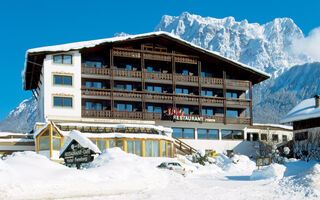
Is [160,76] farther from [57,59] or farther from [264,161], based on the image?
[264,161]

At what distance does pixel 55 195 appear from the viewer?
15.6 m

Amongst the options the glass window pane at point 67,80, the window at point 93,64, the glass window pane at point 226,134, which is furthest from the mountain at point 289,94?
the glass window pane at point 67,80

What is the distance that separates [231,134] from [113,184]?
1463 inches

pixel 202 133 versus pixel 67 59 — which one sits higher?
pixel 67 59

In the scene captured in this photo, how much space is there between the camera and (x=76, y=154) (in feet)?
66.6

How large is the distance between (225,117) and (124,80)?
1267 cm

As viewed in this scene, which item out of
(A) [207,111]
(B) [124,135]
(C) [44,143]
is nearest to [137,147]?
(B) [124,135]

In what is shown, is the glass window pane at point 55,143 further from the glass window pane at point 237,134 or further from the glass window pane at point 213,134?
the glass window pane at point 237,134

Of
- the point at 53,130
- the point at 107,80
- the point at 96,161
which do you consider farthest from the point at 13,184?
the point at 107,80

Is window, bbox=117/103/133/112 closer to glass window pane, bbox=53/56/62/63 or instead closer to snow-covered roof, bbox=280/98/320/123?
glass window pane, bbox=53/56/62/63

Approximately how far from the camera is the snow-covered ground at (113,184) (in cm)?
1520

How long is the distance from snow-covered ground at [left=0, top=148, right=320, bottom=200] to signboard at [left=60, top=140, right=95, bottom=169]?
0.62m

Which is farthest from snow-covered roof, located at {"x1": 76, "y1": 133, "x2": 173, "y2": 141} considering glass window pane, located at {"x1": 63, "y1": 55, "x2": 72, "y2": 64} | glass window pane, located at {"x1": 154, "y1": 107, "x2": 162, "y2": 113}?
glass window pane, located at {"x1": 63, "y1": 55, "x2": 72, "y2": 64}

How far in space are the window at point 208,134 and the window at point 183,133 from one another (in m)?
1.07
